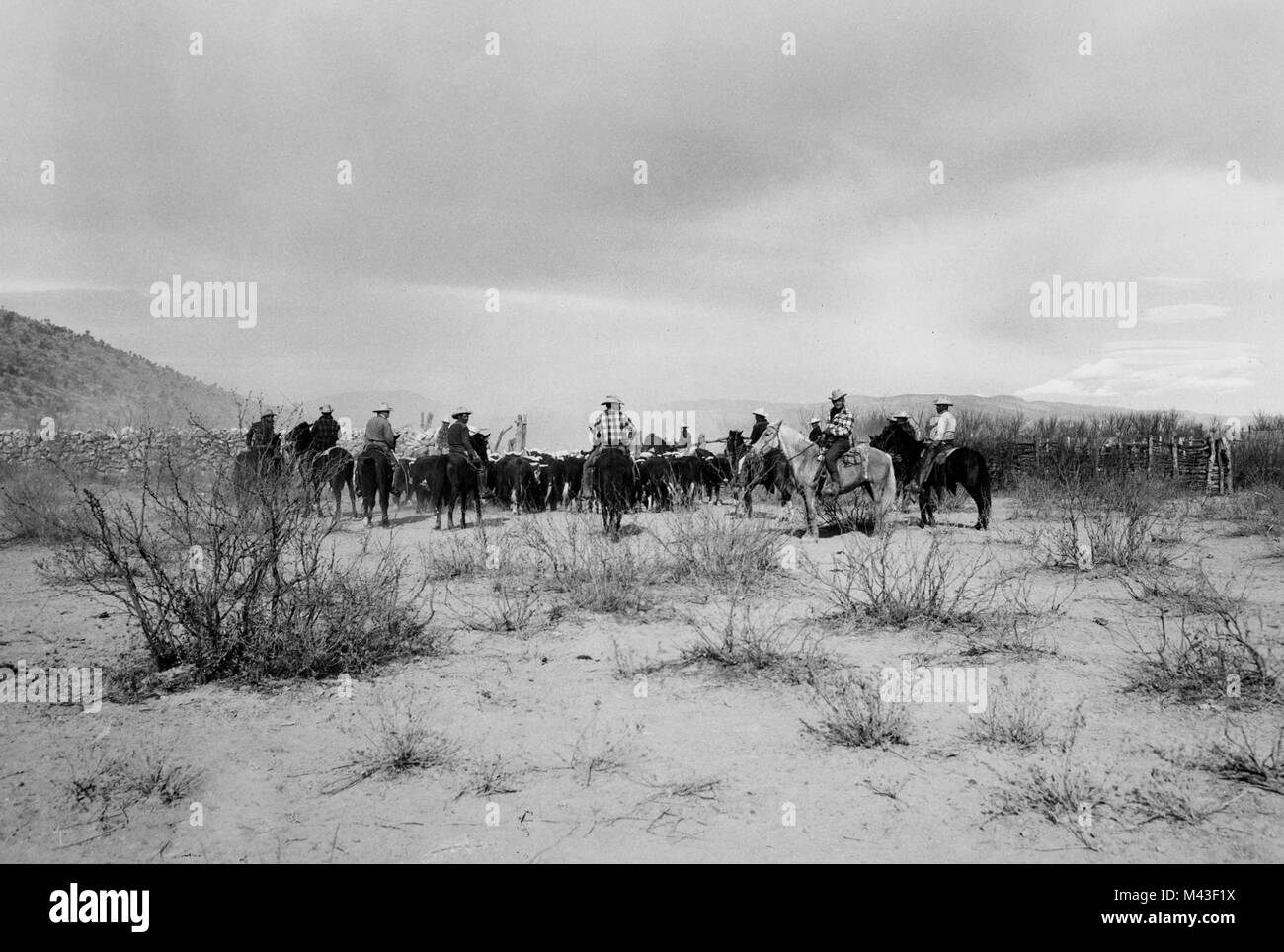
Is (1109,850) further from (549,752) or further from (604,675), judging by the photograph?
(604,675)

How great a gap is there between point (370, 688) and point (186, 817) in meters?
1.59

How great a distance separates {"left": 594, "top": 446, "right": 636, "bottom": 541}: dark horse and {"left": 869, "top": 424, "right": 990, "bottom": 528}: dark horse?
4.87m

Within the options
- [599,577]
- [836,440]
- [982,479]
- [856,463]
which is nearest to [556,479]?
[836,440]

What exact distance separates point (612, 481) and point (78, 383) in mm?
39528

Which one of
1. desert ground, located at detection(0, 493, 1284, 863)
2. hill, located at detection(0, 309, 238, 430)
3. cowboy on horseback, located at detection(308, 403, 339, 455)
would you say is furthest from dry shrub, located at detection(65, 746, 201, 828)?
hill, located at detection(0, 309, 238, 430)

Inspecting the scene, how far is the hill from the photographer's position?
114ft

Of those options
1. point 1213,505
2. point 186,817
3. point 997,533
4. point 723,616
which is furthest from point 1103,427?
point 186,817

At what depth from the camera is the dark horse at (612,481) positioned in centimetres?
1071

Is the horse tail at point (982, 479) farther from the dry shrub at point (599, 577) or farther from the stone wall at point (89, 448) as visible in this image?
the stone wall at point (89, 448)

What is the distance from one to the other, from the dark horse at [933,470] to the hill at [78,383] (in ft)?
100

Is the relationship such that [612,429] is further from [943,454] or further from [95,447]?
[95,447]

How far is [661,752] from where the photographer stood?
3.85 meters

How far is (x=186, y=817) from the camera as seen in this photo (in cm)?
320
